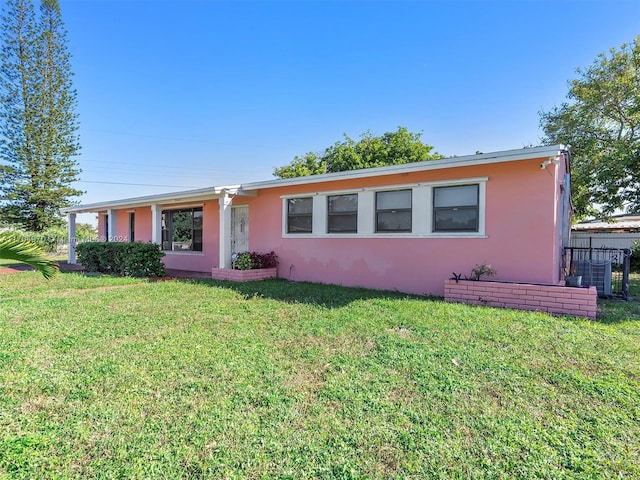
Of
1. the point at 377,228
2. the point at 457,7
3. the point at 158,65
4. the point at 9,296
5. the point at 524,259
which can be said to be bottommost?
the point at 9,296

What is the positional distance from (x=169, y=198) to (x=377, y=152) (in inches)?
633

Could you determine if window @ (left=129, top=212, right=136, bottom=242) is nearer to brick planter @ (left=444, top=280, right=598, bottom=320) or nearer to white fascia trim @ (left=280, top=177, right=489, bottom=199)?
white fascia trim @ (left=280, top=177, right=489, bottom=199)

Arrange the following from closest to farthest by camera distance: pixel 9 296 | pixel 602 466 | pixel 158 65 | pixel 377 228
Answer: pixel 602 466
pixel 9 296
pixel 377 228
pixel 158 65

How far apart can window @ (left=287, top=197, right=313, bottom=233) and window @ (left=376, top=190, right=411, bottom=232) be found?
2100mm

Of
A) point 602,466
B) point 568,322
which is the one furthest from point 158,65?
point 602,466

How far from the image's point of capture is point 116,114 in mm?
19312

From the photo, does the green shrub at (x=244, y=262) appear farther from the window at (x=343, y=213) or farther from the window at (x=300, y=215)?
the window at (x=343, y=213)

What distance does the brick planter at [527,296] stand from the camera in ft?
18.6

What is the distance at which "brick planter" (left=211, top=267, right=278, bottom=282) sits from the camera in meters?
9.72

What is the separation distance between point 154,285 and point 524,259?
27.7ft

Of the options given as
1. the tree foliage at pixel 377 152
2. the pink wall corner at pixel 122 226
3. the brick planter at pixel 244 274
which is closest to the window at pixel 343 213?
the brick planter at pixel 244 274

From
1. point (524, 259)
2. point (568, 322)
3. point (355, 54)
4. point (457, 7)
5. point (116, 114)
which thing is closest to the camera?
point (568, 322)

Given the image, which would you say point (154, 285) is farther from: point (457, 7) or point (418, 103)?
point (418, 103)

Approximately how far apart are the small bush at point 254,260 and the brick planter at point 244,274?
0.17 m
